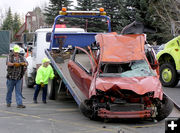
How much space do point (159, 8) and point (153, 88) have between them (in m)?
29.7

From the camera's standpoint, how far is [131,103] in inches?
325

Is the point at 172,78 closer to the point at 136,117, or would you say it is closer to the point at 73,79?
the point at 73,79

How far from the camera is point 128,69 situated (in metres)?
9.14

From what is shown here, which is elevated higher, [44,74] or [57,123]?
[44,74]

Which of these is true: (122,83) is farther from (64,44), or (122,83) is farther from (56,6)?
(56,6)

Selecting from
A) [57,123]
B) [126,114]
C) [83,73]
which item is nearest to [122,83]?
[126,114]

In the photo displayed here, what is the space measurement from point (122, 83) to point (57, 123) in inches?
68.6

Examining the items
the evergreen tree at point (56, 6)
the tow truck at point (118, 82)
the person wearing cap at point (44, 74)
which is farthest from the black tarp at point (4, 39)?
the tow truck at point (118, 82)

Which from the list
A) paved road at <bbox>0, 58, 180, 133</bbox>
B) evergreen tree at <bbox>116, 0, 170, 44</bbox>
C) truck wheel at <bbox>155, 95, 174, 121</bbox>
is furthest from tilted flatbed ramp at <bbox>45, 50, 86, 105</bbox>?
evergreen tree at <bbox>116, 0, 170, 44</bbox>

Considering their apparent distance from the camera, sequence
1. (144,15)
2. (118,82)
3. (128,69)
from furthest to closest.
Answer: (144,15), (128,69), (118,82)

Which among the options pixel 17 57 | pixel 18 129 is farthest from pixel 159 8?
pixel 18 129

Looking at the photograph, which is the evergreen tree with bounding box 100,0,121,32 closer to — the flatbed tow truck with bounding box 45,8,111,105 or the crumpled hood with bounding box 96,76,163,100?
the flatbed tow truck with bounding box 45,8,111,105

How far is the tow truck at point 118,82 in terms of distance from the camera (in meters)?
8.12

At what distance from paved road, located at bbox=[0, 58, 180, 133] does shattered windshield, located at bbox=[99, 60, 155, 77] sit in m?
1.10
